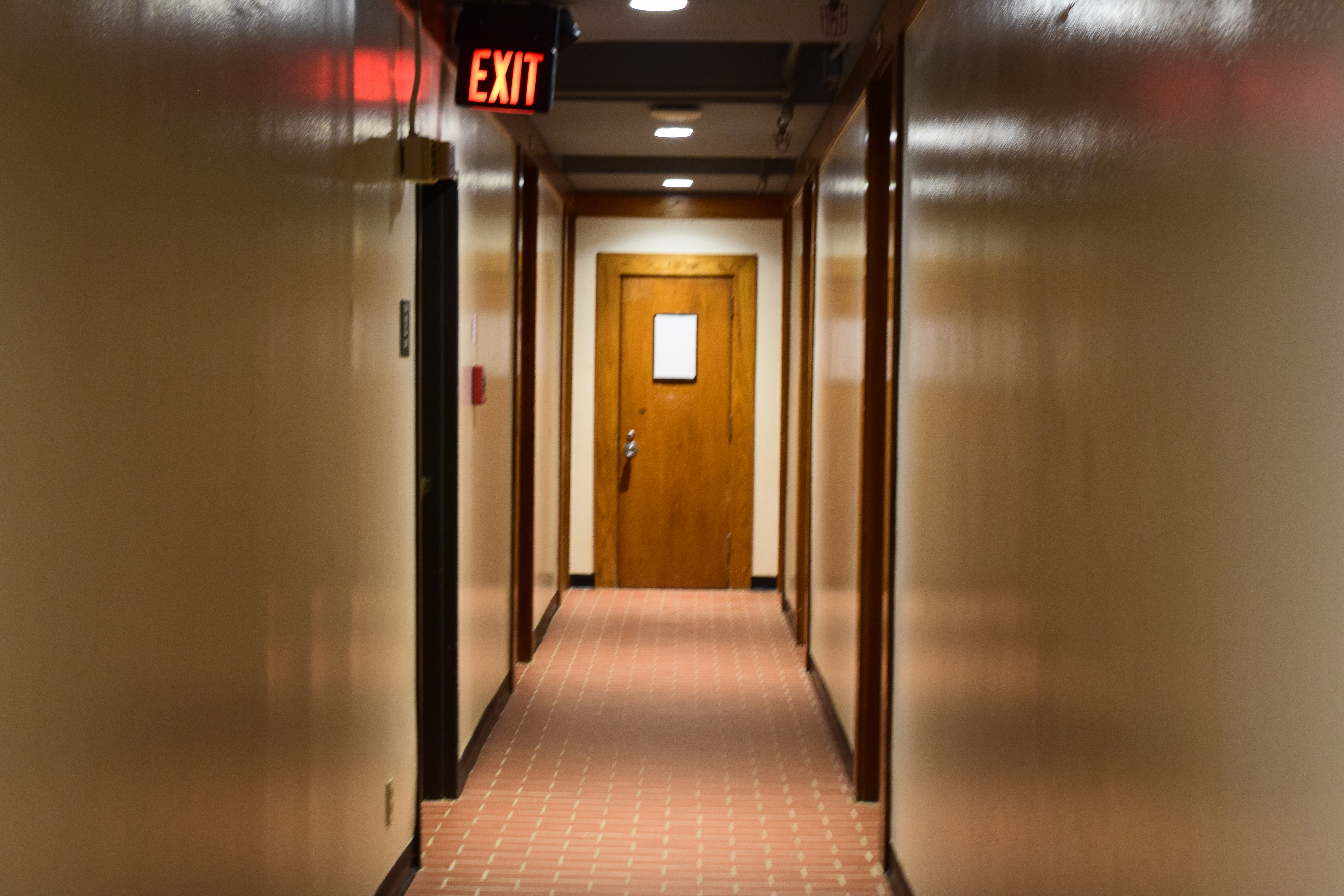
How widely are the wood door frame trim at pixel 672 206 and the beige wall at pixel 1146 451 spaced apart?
19.8ft

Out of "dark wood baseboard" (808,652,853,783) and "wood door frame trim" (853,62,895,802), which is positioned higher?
"wood door frame trim" (853,62,895,802)

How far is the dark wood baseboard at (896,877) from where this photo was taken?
357cm

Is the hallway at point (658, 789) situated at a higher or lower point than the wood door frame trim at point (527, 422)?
lower

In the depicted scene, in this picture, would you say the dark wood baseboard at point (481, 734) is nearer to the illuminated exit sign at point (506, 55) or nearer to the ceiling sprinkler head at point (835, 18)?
the illuminated exit sign at point (506, 55)

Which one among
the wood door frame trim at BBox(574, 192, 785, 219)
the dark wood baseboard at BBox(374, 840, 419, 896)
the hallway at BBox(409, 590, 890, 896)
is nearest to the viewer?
the dark wood baseboard at BBox(374, 840, 419, 896)

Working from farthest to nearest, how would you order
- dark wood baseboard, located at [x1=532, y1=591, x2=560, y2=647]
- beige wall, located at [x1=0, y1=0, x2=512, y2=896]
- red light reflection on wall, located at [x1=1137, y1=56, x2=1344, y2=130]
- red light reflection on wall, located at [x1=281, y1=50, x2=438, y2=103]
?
1. dark wood baseboard, located at [x1=532, y1=591, x2=560, y2=647]
2. red light reflection on wall, located at [x1=281, y1=50, x2=438, y2=103]
3. beige wall, located at [x1=0, y1=0, x2=512, y2=896]
4. red light reflection on wall, located at [x1=1137, y1=56, x2=1344, y2=130]

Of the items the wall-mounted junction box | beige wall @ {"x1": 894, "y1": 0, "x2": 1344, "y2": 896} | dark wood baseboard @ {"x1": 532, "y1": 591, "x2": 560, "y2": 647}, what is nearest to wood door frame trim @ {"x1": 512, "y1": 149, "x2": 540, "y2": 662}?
dark wood baseboard @ {"x1": 532, "y1": 591, "x2": 560, "y2": 647}

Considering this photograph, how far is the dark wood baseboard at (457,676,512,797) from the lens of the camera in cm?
470

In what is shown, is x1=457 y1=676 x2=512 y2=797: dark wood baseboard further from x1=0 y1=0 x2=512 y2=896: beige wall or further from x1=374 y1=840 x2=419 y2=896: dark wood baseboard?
x1=0 y1=0 x2=512 y2=896: beige wall

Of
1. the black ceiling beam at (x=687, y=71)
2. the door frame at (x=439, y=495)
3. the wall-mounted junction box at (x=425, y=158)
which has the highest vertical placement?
the black ceiling beam at (x=687, y=71)

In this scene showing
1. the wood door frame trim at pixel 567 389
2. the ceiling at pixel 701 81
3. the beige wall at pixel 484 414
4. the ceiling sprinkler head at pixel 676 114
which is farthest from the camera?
the wood door frame trim at pixel 567 389

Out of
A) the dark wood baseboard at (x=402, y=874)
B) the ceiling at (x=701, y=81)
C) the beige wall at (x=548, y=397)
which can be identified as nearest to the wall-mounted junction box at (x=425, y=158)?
the ceiling at (x=701, y=81)

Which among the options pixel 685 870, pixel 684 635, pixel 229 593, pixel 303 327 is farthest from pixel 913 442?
pixel 684 635

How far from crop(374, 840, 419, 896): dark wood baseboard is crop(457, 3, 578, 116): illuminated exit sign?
7.23 feet
